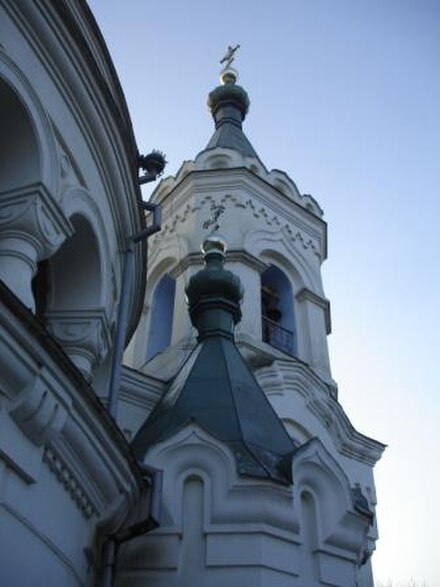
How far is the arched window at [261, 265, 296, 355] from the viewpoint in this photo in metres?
11.8

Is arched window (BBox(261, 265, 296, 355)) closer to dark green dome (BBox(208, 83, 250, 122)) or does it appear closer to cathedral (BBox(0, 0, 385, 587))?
cathedral (BBox(0, 0, 385, 587))

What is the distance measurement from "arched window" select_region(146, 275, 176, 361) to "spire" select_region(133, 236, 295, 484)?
3.29m

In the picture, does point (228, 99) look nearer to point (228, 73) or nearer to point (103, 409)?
point (228, 73)

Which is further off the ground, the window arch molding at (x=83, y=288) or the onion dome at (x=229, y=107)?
the onion dome at (x=229, y=107)

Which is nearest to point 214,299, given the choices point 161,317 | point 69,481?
point 161,317

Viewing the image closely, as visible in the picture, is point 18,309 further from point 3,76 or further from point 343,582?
point 343,582

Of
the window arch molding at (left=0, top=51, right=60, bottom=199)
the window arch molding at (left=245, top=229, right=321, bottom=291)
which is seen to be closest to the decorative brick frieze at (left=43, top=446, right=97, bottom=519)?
the window arch molding at (left=0, top=51, right=60, bottom=199)

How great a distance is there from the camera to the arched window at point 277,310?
465 inches

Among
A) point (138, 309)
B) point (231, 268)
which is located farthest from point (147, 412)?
point (231, 268)

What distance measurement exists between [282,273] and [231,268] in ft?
4.76

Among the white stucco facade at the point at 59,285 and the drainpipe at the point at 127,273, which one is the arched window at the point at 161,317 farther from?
the white stucco facade at the point at 59,285

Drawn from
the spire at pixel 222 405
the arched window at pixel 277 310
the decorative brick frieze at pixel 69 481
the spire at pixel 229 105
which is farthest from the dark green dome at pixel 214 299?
the spire at pixel 229 105

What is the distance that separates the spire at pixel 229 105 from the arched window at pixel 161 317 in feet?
12.8

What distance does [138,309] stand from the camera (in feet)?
26.4
